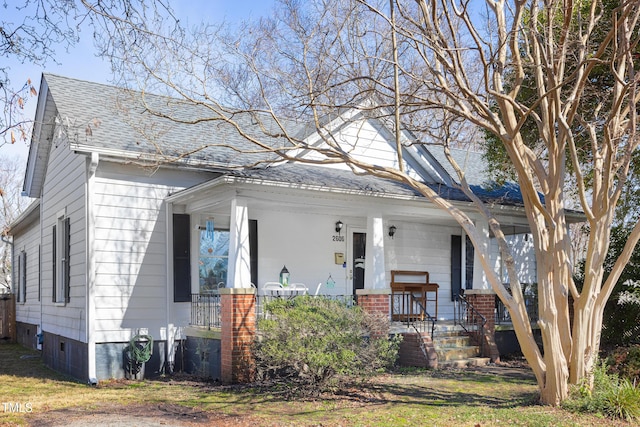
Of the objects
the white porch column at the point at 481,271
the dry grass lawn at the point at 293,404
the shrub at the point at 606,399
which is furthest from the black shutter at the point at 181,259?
the shrub at the point at 606,399

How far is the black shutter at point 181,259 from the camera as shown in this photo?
12703 millimetres

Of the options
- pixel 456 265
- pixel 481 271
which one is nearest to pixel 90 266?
pixel 481 271

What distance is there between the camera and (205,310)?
40.7 ft

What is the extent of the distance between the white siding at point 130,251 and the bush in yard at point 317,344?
3.20 m

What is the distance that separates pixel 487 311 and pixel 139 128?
8084 millimetres

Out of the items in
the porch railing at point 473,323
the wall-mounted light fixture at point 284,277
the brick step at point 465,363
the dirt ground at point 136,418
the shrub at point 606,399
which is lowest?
the brick step at point 465,363

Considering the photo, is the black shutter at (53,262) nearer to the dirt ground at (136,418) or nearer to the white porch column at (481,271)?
the dirt ground at (136,418)

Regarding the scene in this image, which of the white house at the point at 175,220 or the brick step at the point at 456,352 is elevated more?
the white house at the point at 175,220

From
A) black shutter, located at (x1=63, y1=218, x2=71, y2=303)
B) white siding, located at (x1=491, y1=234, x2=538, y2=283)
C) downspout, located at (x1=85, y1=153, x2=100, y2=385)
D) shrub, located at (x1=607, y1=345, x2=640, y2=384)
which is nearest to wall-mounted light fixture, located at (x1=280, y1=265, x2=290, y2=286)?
downspout, located at (x1=85, y1=153, x2=100, y2=385)

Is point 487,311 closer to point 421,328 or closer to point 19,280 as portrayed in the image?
point 421,328

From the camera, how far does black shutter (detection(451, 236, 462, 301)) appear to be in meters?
16.7

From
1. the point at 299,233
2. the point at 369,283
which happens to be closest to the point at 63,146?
the point at 299,233

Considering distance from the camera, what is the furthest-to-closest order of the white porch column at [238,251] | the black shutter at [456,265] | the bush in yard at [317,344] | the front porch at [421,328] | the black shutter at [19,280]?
the black shutter at [19,280], the black shutter at [456,265], the front porch at [421,328], the white porch column at [238,251], the bush in yard at [317,344]

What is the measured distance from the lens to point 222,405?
9.20m
